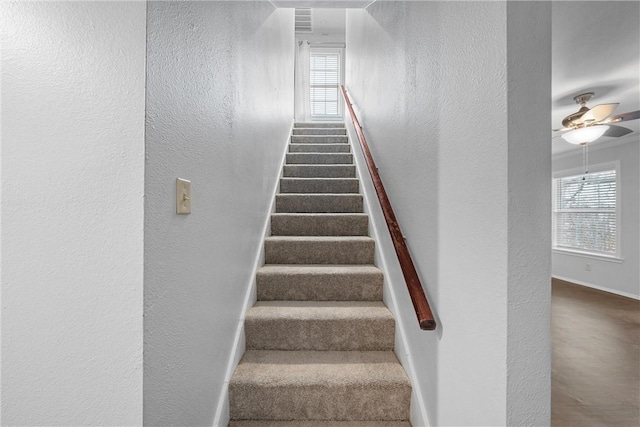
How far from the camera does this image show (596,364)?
2.32 meters

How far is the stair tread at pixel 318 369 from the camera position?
4.08ft

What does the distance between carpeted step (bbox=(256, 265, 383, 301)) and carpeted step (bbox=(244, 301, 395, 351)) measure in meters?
0.23

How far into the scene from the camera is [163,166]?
74cm

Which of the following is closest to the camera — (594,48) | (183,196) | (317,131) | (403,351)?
(183,196)

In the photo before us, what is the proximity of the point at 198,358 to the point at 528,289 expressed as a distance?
1.05 metres

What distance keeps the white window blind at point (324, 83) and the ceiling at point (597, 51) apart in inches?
150

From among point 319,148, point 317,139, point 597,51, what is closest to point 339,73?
point 317,139

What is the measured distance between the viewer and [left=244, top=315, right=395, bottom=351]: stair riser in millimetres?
1472

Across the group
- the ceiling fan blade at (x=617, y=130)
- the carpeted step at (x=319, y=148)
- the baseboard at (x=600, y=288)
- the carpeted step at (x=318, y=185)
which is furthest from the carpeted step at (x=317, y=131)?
the baseboard at (x=600, y=288)

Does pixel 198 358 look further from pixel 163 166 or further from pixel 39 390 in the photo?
pixel 163 166

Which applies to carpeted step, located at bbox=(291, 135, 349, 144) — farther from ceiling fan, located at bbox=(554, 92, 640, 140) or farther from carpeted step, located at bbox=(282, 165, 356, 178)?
ceiling fan, located at bbox=(554, 92, 640, 140)

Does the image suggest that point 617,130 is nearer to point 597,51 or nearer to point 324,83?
point 597,51

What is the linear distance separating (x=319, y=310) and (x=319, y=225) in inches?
31.8

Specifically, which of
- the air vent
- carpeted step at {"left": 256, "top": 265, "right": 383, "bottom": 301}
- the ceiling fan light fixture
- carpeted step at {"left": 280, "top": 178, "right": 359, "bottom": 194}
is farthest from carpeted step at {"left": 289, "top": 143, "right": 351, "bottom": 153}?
the air vent
